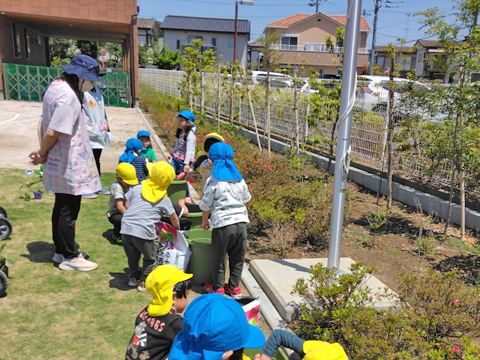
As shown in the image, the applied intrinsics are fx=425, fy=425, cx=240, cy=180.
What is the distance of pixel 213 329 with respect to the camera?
1.79 m

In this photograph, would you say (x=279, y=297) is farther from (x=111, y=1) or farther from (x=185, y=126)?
(x=111, y=1)

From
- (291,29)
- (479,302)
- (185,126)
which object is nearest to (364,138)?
(185,126)

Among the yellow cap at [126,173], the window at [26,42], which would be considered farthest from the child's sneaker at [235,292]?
the window at [26,42]

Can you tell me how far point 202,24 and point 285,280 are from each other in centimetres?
6015

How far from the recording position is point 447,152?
6.32 metres

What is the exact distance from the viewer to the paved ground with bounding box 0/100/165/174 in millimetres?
9055

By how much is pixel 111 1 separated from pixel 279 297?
732 inches

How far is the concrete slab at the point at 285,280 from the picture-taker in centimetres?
371

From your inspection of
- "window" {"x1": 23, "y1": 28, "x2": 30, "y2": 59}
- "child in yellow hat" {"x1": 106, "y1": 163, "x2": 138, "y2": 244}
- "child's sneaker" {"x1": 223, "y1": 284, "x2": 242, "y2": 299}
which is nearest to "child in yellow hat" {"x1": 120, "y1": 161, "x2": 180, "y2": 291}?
"child in yellow hat" {"x1": 106, "y1": 163, "x2": 138, "y2": 244}

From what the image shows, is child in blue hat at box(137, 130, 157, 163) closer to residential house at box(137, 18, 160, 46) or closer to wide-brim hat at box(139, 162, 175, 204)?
wide-brim hat at box(139, 162, 175, 204)

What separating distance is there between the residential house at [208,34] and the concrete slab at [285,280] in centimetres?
5310

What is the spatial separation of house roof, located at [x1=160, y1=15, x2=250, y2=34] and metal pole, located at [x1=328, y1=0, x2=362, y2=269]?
55019 mm

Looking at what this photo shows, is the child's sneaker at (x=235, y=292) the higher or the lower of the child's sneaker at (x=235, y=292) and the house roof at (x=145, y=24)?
the lower

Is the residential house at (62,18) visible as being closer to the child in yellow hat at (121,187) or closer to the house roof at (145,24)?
the child in yellow hat at (121,187)
